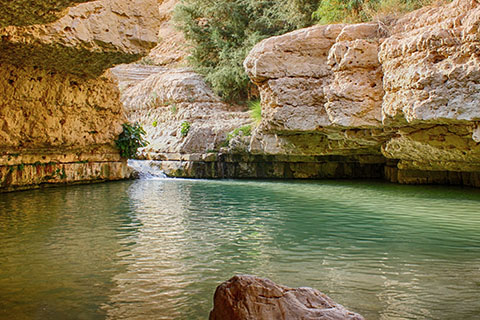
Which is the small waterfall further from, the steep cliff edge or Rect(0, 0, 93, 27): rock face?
Rect(0, 0, 93, 27): rock face

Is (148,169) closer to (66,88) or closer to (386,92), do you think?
(66,88)

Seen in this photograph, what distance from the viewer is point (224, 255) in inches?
187

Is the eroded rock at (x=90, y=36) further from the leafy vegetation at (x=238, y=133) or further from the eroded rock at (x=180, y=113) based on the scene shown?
the eroded rock at (x=180, y=113)

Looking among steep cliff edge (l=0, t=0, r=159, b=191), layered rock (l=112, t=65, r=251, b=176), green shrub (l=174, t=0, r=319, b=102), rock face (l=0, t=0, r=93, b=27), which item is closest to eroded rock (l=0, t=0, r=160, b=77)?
steep cliff edge (l=0, t=0, r=159, b=191)

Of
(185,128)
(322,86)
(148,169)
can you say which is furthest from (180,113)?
(322,86)

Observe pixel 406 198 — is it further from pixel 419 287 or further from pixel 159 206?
pixel 419 287

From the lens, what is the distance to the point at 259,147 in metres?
15.4

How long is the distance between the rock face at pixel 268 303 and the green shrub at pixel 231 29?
17.5 meters

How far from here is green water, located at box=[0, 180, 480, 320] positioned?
10.8 feet

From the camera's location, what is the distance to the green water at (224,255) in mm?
3305

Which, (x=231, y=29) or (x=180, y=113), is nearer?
(x=180, y=113)

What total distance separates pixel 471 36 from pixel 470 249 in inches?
188

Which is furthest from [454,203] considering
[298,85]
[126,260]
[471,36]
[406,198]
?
[126,260]

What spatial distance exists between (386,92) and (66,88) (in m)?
9.21
